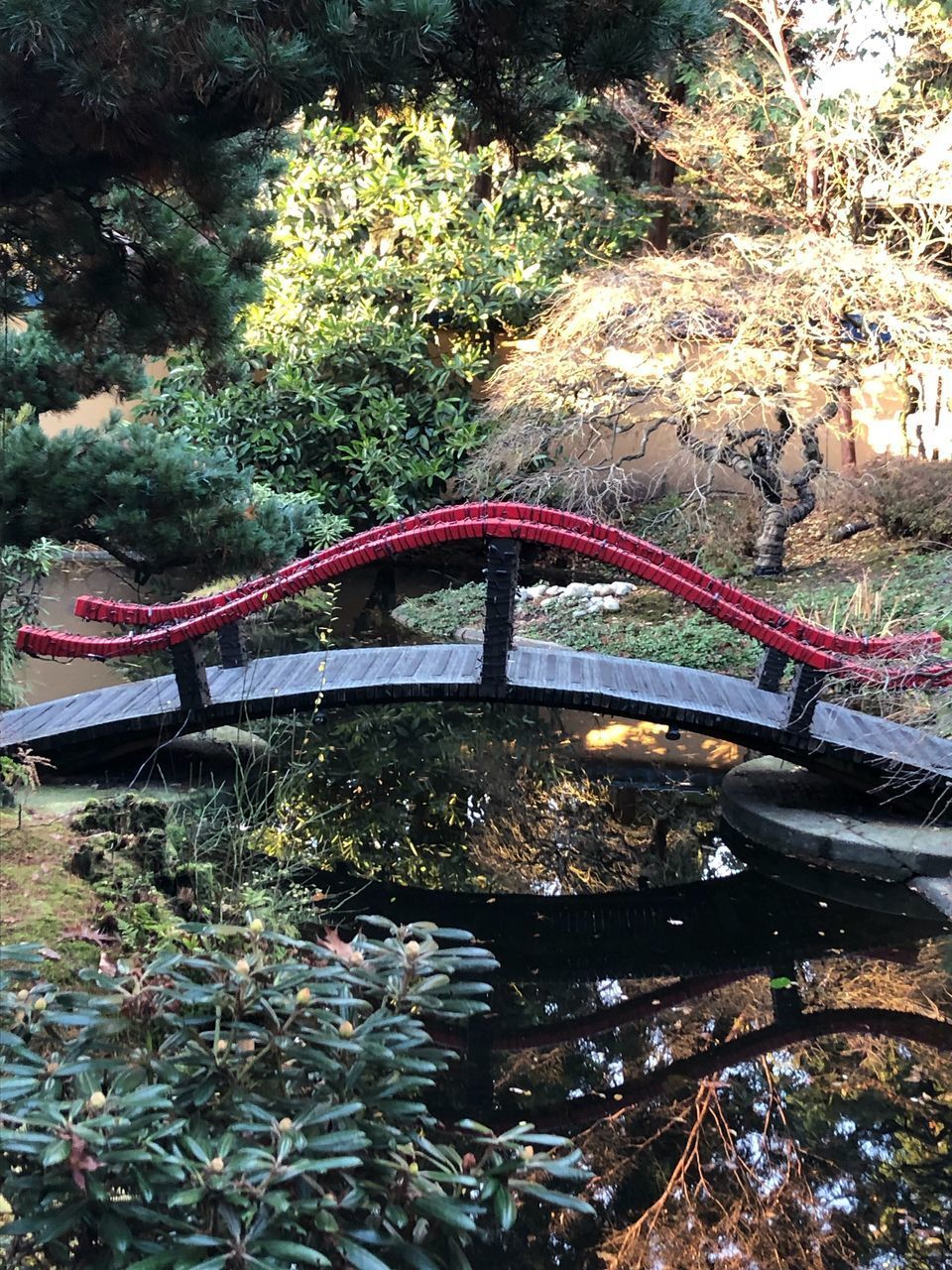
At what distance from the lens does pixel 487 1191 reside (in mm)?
1916

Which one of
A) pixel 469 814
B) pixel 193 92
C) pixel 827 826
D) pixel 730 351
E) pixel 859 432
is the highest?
pixel 193 92

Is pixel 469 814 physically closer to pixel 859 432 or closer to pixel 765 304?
pixel 765 304

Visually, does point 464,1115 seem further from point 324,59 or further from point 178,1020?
point 324,59

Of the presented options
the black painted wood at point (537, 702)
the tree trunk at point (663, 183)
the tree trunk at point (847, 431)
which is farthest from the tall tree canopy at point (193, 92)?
the tree trunk at point (663, 183)

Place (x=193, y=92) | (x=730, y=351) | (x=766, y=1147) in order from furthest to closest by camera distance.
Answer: (x=730, y=351), (x=766, y=1147), (x=193, y=92)

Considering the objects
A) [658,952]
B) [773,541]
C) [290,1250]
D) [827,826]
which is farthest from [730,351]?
[290,1250]

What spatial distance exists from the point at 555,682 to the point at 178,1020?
9.75ft

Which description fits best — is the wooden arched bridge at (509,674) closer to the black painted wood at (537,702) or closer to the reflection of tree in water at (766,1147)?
the black painted wood at (537,702)

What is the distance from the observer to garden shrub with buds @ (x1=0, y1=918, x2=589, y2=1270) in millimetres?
1649

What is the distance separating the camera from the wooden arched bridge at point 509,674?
Result: 4395mm

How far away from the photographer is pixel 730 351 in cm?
689

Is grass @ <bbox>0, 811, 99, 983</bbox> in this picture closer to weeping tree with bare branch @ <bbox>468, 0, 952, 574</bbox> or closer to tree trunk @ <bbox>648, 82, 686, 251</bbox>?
weeping tree with bare branch @ <bbox>468, 0, 952, 574</bbox>

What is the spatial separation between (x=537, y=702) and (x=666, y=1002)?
160 centimetres

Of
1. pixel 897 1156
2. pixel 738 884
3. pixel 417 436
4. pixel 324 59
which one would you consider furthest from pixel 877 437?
pixel 324 59
